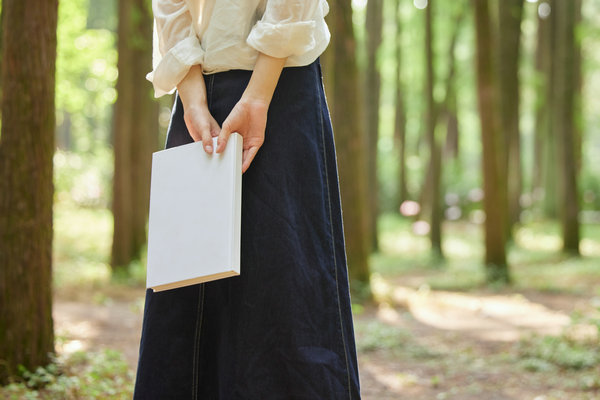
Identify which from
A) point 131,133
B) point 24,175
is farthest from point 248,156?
point 131,133

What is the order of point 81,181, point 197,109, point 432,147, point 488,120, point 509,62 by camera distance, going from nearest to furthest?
point 197,109 < point 488,120 < point 432,147 < point 509,62 < point 81,181

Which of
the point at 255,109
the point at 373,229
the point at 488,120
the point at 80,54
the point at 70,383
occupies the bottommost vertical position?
the point at 70,383

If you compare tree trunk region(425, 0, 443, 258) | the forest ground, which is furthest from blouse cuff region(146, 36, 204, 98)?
tree trunk region(425, 0, 443, 258)

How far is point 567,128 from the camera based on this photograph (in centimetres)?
1233

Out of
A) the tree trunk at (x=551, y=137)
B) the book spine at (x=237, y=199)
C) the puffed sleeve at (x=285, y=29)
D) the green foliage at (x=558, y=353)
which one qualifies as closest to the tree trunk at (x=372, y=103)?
the tree trunk at (x=551, y=137)

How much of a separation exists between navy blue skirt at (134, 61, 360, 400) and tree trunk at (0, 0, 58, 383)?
185 cm

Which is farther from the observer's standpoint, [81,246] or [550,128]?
[550,128]

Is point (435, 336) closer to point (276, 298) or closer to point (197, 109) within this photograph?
point (276, 298)

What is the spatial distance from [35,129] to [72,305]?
459 cm

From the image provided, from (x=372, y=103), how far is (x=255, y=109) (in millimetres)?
13810

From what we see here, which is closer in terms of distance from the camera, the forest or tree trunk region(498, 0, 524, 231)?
the forest

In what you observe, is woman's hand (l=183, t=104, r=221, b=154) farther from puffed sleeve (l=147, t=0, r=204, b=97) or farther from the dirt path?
the dirt path

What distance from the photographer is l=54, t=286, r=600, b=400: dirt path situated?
4.41 meters

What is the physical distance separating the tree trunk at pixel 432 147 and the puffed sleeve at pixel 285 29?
11.1 meters
